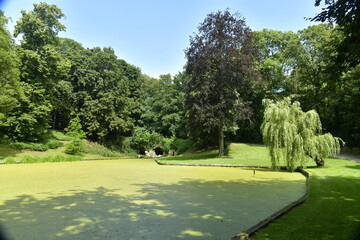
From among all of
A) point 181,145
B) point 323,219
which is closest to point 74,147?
point 181,145

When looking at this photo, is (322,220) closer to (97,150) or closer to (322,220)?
(322,220)

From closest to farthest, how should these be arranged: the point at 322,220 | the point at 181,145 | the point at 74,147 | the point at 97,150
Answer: the point at 322,220
the point at 74,147
the point at 97,150
the point at 181,145

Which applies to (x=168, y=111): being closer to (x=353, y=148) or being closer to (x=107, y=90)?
(x=107, y=90)

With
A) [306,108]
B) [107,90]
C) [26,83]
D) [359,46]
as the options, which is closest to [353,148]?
[306,108]

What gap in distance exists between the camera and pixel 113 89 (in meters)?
33.7

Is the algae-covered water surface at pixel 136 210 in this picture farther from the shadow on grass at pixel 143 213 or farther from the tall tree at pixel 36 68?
the tall tree at pixel 36 68

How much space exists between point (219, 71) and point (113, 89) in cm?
1696

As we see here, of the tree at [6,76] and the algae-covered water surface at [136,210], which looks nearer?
the algae-covered water surface at [136,210]

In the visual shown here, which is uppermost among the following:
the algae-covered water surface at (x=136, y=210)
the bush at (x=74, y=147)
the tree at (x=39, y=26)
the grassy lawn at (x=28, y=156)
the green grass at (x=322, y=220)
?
the tree at (x=39, y=26)

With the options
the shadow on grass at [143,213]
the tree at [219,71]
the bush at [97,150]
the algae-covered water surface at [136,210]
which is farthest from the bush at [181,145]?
the shadow on grass at [143,213]

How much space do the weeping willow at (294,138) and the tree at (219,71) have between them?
7573 millimetres

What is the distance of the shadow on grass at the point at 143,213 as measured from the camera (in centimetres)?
403

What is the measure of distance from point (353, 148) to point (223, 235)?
24.1 m

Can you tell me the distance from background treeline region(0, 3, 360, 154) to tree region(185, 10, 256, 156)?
208 centimetres
